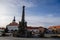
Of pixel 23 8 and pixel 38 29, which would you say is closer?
pixel 23 8

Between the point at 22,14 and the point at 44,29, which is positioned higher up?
the point at 22,14

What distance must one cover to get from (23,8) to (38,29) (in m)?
42.1

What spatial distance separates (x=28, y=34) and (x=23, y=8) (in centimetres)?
1147

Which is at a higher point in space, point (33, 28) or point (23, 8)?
point (23, 8)

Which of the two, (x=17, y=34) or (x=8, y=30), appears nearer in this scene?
(x=17, y=34)

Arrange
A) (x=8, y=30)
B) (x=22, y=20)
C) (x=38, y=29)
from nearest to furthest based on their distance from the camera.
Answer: (x=22, y=20)
(x=8, y=30)
(x=38, y=29)

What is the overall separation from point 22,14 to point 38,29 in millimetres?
41547

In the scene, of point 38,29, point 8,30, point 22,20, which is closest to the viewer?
point 22,20

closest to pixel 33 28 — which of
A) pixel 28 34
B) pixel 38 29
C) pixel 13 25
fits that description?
pixel 38 29

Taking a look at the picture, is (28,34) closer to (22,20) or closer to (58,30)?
(22,20)

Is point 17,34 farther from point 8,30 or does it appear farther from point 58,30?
point 58,30

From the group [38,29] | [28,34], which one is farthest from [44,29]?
[28,34]

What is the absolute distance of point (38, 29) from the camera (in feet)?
349

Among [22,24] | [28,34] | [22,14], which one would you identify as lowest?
[28,34]
